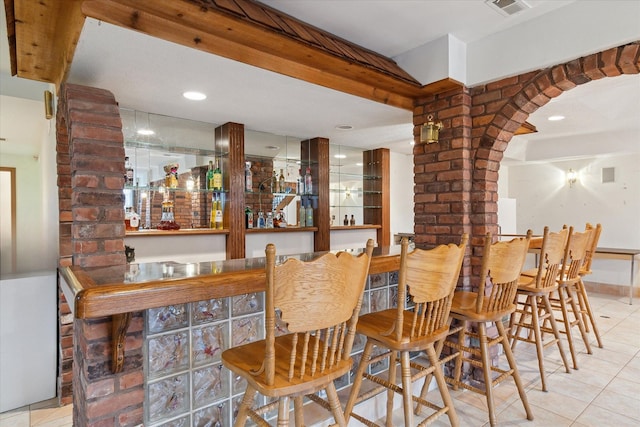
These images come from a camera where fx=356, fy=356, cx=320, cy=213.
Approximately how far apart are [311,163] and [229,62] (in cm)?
235

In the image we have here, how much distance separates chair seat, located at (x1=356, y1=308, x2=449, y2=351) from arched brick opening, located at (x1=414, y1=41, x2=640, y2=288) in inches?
36.0

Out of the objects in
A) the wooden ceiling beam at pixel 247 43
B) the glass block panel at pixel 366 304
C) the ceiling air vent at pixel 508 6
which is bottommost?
the glass block panel at pixel 366 304

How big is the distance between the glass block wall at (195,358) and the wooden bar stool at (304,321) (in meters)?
0.33

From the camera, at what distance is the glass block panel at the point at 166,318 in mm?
1484

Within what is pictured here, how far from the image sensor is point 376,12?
202 cm

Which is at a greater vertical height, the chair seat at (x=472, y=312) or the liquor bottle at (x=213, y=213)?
the liquor bottle at (x=213, y=213)

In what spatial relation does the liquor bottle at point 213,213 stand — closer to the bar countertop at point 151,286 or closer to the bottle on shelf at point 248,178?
the bottle on shelf at point 248,178

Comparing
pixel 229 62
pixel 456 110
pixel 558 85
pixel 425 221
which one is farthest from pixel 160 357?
pixel 558 85

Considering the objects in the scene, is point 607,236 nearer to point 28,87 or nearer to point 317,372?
point 317,372

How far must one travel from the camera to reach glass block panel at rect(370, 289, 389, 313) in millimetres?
2381

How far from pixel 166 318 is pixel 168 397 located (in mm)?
348

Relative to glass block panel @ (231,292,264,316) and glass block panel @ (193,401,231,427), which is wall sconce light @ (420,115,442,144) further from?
glass block panel @ (193,401,231,427)

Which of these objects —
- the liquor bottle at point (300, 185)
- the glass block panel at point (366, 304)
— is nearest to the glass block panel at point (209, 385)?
the glass block panel at point (366, 304)

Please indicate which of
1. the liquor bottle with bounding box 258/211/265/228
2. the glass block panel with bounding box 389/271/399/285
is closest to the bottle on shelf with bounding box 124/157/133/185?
the liquor bottle with bounding box 258/211/265/228
